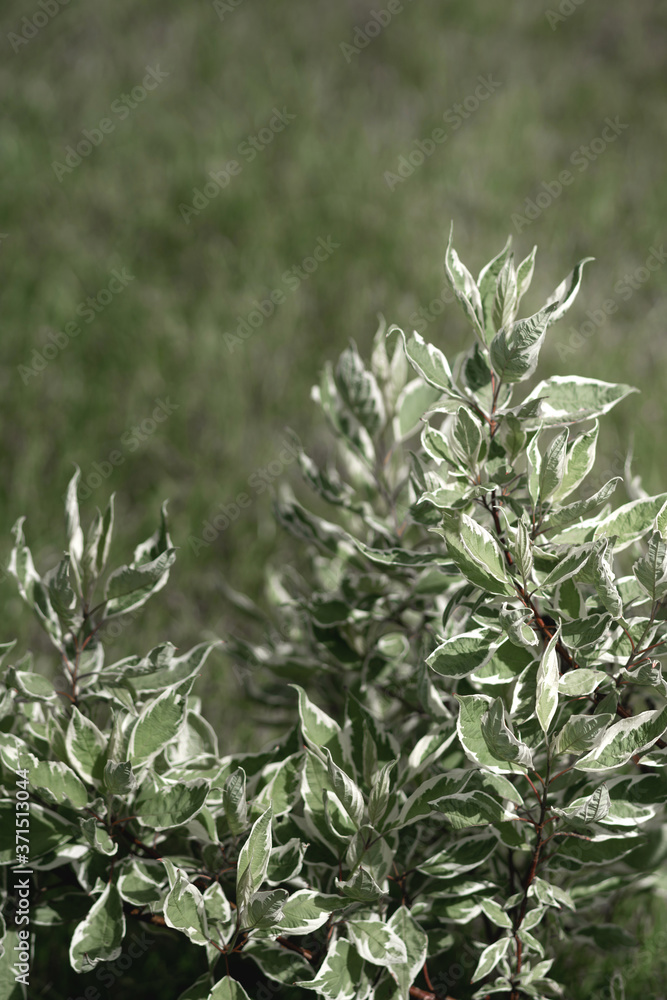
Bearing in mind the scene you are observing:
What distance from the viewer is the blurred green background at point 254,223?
9.43 feet

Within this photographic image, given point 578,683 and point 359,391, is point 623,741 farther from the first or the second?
point 359,391

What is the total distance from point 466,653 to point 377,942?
0.36m

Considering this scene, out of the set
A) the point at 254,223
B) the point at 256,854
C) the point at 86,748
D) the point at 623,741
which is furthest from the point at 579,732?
the point at 254,223

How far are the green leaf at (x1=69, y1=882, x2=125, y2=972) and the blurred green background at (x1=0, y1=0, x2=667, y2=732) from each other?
1003 millimetres

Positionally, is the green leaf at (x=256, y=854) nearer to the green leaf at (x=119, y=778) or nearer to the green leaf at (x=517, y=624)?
the green leaf at (x=119, y=778)

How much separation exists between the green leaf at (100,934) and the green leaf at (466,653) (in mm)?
503

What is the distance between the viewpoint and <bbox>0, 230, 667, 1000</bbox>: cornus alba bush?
38.7 inches

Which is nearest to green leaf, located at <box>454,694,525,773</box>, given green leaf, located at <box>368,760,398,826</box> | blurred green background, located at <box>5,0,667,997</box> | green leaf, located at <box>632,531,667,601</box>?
green leaf, located at <box>368,760,398,826</box>

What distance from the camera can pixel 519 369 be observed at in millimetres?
1013

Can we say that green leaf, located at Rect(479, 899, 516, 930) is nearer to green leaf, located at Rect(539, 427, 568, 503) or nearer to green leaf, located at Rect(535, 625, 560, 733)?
green leaf, located at Rect(535, 625, 560, 733)

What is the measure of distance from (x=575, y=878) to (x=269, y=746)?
1.76 feet

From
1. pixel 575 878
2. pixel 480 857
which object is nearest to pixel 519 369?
pixel 480 857

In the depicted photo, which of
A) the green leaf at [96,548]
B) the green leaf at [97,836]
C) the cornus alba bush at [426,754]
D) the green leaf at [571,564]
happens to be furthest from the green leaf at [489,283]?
the green leaf at [97,836]

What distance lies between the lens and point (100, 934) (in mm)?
1068
